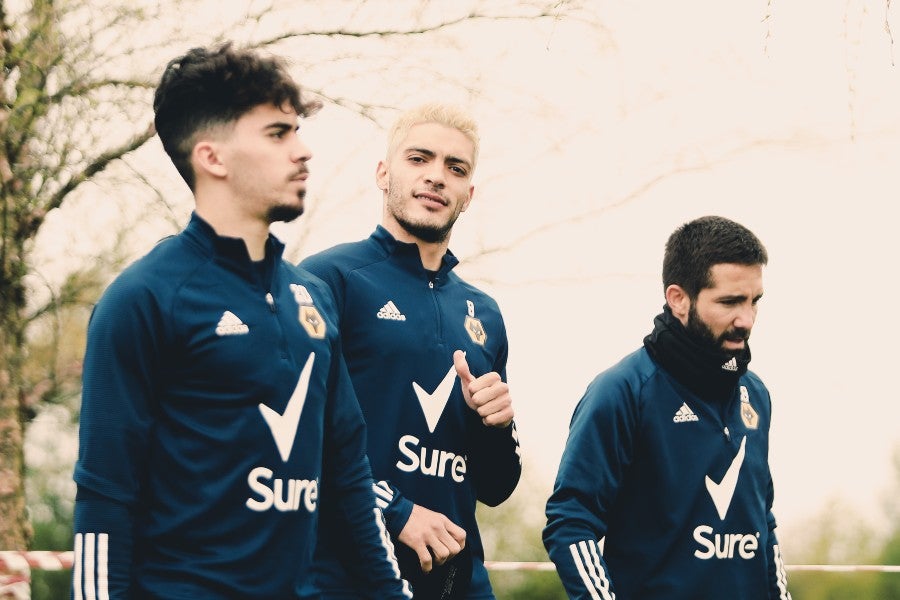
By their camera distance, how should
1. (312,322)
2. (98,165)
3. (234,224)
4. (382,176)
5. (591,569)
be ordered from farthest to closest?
(98,165) < (382,176) < (591,569) < (312,322) < (234,224)

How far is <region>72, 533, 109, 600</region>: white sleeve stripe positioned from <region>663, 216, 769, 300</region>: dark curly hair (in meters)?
2.47

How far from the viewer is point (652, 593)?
3697mm

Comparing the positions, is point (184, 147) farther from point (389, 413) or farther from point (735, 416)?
point (735, 416)

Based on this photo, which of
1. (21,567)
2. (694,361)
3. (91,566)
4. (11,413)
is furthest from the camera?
(11,413)

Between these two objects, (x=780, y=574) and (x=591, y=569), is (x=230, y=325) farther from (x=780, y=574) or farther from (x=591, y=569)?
(x=780, y=574)

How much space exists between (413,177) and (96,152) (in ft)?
12.8

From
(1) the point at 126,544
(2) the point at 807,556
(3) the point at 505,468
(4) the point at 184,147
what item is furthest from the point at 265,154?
(2) the point at 807,556

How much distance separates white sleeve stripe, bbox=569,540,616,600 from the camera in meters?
3.51

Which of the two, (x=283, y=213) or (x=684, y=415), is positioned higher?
(x=283, y=213)

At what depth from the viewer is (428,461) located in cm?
343

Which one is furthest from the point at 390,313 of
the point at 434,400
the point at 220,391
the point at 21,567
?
the point at 21,567

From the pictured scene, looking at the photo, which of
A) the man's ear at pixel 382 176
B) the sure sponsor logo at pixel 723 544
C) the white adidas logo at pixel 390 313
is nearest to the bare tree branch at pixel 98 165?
the man's ear at pixel 382 176

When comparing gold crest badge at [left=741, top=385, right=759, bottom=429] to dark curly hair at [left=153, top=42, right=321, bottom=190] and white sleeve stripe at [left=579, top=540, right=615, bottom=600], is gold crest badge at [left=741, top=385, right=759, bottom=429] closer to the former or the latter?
white sleeve stripe at [left=579, top=540, right=615, bottom=600]

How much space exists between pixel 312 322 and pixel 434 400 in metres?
0.81
